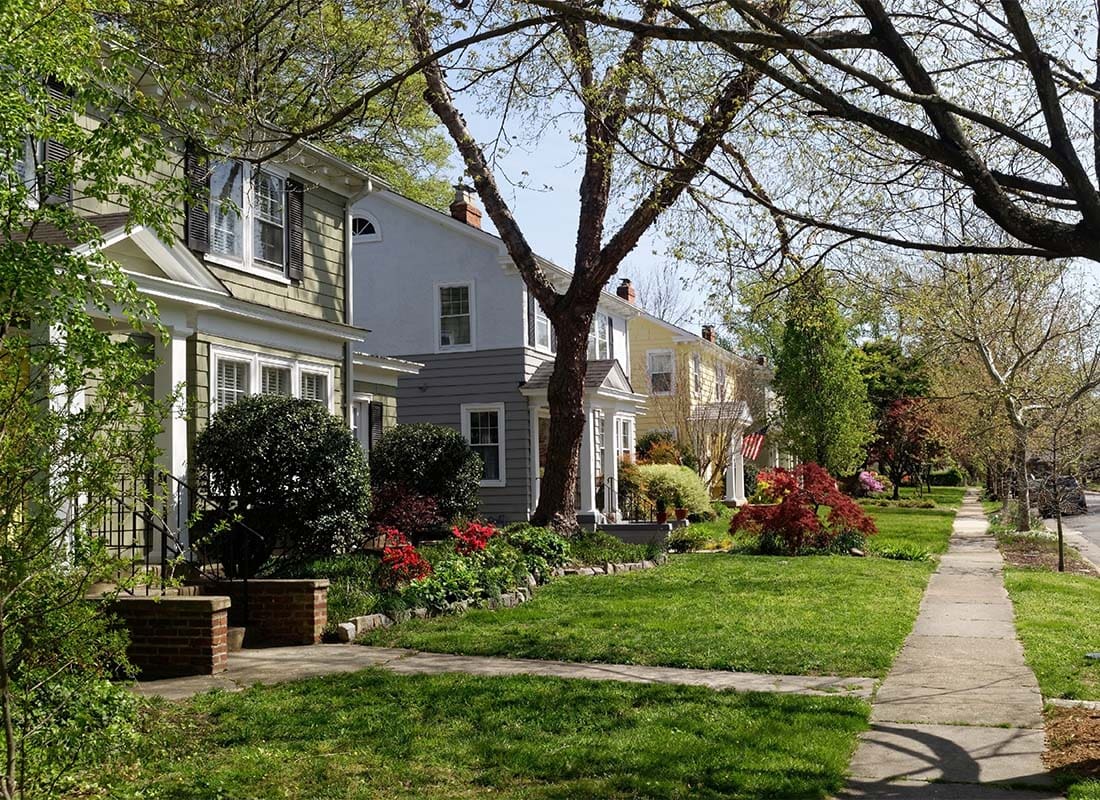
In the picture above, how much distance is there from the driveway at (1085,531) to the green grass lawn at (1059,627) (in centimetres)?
528

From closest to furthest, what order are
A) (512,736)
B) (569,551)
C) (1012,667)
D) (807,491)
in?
(512,736) < (1012,667) < (569,551) < (807,491)

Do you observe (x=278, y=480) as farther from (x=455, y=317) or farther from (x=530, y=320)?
(x=530, y=320)

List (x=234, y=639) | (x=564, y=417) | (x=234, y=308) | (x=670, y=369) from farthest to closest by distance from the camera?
(x=670, y=369), (x=564, y=417), (x=234, y=308), (x=234, y=639)

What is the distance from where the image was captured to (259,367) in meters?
14.2

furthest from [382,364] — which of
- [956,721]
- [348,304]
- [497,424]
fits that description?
[956,721]

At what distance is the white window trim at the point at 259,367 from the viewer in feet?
43.4

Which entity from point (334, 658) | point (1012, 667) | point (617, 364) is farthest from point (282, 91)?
point (617, 364)

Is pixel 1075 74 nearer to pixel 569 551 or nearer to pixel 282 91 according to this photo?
pixel 282 91

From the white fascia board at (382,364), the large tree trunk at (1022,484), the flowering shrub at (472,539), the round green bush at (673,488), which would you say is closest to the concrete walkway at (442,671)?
the flowering shrub at (472,539)

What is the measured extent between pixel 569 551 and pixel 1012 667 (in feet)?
28.4

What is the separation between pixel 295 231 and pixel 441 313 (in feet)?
29.7

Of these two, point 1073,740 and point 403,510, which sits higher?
point 403,510

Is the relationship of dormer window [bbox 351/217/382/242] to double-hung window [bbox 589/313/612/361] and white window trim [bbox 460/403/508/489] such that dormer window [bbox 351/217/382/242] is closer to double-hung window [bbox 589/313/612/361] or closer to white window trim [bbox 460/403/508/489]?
white window trim [bbox 460/403/508/489]

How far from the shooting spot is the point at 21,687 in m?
4.83
